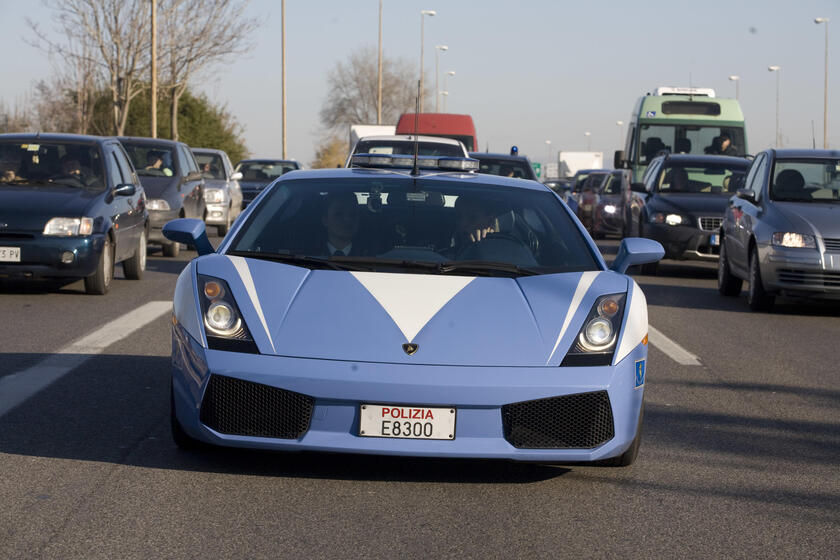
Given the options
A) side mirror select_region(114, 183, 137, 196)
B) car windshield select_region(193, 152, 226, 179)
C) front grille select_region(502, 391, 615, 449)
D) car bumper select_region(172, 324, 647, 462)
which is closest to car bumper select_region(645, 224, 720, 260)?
side mirror select_region(114, 183, 137, 196)

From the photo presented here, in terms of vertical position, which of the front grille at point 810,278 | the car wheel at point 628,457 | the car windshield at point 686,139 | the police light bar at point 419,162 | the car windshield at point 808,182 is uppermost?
the car windshield at point 686,139

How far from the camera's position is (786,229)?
13281 mm

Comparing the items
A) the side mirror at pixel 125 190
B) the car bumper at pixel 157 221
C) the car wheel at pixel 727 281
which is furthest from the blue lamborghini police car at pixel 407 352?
the car bumper at pixel 157 221

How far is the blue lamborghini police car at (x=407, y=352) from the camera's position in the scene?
5195mm

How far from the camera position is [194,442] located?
575cm

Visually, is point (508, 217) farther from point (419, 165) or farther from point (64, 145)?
point (64, 145)

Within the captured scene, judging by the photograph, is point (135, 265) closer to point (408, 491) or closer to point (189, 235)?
point (189, 235)

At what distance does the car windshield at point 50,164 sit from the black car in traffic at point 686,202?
7.73m

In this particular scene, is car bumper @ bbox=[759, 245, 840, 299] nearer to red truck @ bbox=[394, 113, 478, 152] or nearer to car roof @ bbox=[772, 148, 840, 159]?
car roof @ bbox=[772, 148, 840, 159]

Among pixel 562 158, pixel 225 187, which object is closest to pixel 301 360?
pixel 225 187

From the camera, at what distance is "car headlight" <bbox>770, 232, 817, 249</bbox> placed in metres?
13.1

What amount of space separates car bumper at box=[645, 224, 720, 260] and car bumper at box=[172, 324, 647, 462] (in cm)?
1332

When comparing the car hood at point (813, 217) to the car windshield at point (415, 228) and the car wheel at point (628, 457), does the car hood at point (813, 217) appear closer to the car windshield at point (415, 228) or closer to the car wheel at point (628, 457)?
the car windshield at point (415, 228)

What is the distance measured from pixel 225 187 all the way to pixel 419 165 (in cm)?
1835
